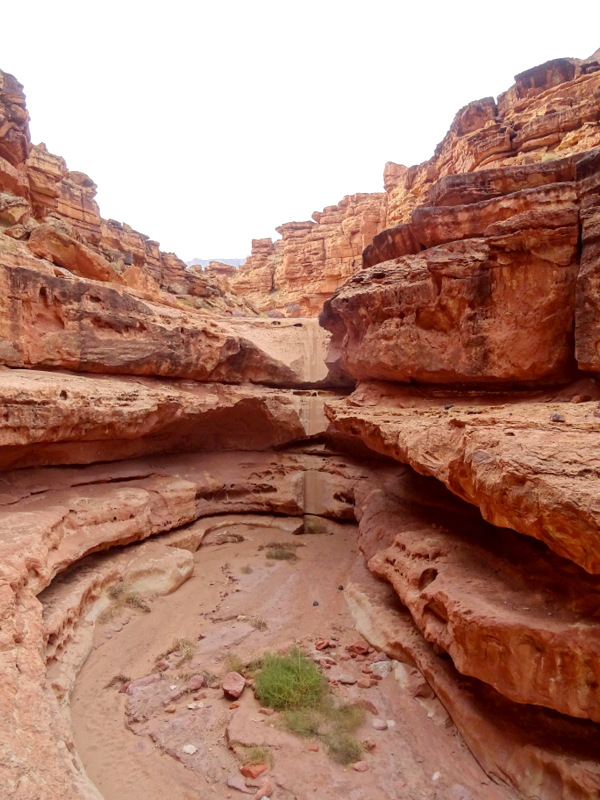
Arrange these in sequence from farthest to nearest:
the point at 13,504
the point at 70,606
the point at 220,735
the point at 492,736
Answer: the point at 13,504 < the point at 70,606 < the point at 220,735 < the point at 492,736

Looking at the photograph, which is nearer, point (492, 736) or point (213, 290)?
point (492, 736)

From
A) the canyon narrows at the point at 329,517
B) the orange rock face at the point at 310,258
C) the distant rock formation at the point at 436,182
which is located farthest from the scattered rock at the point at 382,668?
the orange rock face at the point at 310,258

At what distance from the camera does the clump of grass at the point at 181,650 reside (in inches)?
215

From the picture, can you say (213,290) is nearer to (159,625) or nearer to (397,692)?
(159,625)

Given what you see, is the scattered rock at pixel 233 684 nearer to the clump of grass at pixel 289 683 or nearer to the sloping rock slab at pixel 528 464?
the clump of grass at pixel 289 683

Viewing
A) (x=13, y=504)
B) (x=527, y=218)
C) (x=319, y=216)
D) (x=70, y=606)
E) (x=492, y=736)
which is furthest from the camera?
(x=319, y=216)

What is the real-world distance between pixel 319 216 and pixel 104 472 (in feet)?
102

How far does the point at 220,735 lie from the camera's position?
434 centimetres

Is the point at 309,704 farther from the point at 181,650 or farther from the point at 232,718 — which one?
the point at 181,650

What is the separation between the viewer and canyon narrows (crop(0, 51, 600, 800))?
12.1 feet

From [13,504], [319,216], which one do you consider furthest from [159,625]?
[319,216]

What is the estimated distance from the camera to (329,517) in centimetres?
1055

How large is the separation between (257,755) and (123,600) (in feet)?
10.2

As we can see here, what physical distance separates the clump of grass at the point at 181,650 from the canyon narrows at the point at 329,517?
0.13 feet
